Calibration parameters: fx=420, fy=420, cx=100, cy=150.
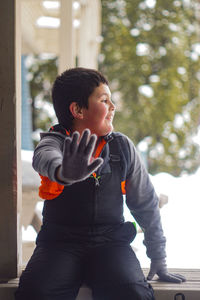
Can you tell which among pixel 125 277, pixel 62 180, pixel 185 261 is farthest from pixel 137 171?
pixel 185 261

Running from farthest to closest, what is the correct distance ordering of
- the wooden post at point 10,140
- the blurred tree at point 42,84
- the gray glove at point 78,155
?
1. the blurred tree at point 42,84
2. the wooden post at point 10,140
3. the gray glove at point 78,155

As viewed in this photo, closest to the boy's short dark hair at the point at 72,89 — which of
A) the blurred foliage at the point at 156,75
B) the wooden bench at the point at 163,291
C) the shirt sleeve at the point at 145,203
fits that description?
the shirt sleeve at the point at 145,203

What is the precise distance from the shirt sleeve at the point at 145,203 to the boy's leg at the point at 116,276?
11 cm

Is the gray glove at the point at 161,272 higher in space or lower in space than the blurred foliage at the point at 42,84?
lower

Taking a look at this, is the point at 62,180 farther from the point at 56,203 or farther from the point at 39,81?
the point at 39,81

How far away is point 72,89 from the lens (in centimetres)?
143

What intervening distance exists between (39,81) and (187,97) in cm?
394

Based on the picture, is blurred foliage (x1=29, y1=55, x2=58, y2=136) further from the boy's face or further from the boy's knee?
the boy's knee

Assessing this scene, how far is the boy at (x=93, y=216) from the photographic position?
125 cm

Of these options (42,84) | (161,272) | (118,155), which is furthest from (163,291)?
(42,84)

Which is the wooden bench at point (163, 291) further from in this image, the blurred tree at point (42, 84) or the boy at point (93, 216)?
the blurred tree at point (42, 84)

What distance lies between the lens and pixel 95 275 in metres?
1.31

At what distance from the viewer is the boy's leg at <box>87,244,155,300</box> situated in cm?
123

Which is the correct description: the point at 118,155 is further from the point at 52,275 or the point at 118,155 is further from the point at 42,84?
the point at 42,84
